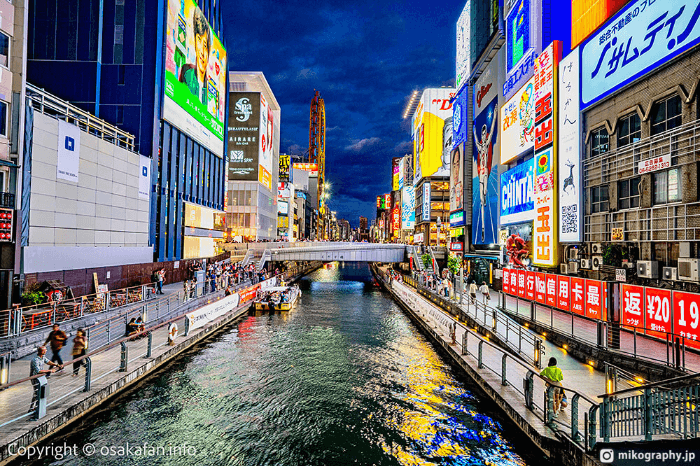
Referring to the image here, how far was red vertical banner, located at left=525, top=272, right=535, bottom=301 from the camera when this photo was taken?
22.7 meters

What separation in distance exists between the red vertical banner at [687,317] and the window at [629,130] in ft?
33.5

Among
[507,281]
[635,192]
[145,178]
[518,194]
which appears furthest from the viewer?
[145,178]

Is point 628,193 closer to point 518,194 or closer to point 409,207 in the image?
point 518,194

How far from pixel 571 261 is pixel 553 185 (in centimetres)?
558

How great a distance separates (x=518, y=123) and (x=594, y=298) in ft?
81.6

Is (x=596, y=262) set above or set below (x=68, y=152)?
below

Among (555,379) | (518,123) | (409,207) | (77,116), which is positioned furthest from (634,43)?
(409,207)

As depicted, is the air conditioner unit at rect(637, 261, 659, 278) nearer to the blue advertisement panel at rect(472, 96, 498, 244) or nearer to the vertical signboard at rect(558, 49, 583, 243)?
the vertical signboard at rect(558, 49, 583, 243)

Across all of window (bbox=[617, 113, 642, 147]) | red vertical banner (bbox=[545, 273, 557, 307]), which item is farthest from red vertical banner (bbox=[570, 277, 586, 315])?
window (bbox=[617, 113, 642, 147])

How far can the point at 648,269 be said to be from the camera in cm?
1795

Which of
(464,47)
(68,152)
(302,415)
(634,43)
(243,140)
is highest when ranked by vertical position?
(464,47)

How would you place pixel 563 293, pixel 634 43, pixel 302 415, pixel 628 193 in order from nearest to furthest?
pixel 302 415
pixel 563 293
pixel 634 43
pixel 628 193

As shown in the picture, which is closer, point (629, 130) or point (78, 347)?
point (78, 347)

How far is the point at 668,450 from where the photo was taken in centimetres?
775
